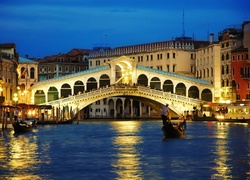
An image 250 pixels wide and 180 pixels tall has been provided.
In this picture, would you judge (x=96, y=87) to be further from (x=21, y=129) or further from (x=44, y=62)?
(x=21, y=129)

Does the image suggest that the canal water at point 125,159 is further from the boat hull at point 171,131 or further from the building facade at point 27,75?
the building facade at point 27,75

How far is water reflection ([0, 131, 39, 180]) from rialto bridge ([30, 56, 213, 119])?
21.8 meters

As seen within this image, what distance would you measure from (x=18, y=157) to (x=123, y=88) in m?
29.6

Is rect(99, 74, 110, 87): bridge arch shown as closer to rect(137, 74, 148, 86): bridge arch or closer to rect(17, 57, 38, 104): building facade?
rect(137, 74, 148, 86): bridge arch

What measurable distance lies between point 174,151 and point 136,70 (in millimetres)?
31452

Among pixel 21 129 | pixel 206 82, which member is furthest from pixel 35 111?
pixel 21 129

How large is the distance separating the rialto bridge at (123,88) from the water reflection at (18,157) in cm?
2179

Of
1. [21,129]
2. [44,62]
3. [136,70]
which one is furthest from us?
[44,62]

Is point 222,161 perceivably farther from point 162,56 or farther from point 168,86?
point 162,56

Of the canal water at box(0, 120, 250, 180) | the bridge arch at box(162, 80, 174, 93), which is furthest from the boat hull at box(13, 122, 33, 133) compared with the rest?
the bridge arch at box(162, 80, 174, 93)

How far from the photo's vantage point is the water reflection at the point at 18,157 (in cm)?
1540

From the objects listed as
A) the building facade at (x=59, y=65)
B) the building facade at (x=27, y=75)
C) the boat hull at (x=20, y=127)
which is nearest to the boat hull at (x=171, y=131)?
the boat hull at (x=20, y=127)

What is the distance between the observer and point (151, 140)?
25.0 m

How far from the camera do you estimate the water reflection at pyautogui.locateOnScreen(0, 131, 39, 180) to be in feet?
50.5
